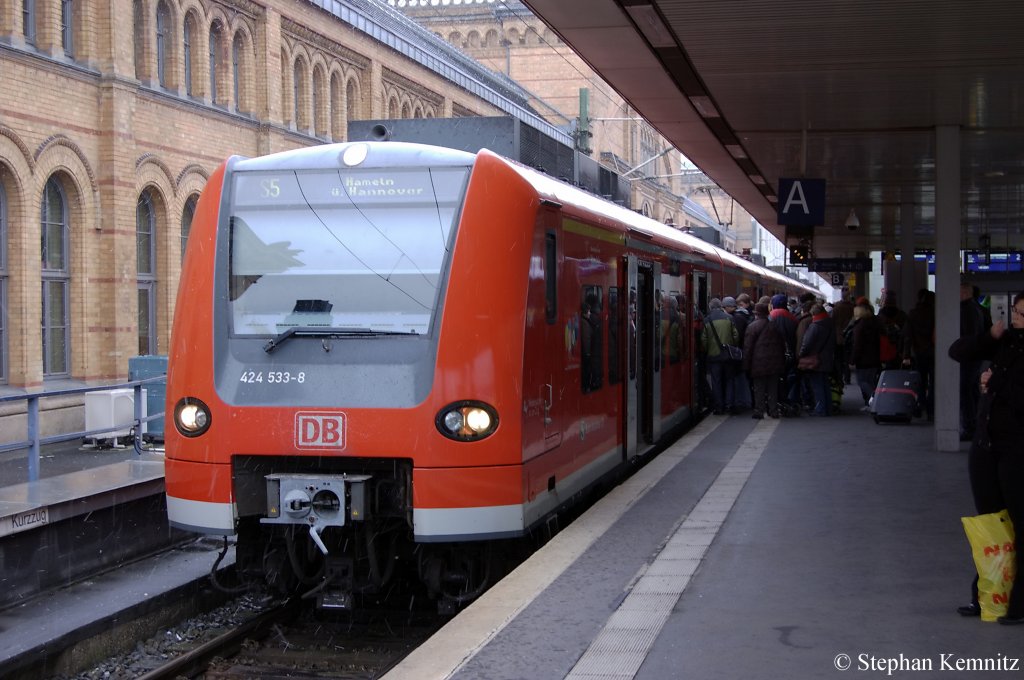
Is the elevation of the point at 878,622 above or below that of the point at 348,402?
below

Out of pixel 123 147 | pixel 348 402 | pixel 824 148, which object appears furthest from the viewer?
pixel 123 147

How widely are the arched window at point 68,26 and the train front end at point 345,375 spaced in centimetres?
1298

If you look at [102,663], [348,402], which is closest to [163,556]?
[102,663]

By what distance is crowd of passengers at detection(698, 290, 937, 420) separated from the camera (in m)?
16.3

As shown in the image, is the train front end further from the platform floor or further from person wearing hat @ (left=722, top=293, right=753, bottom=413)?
person wearing hat @ (left=722, top=293, right=753, bottom=413)

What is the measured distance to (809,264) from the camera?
30.9 metres

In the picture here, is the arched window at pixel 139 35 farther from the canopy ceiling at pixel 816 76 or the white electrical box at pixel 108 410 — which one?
the canopy ceiling at pixel 816 76

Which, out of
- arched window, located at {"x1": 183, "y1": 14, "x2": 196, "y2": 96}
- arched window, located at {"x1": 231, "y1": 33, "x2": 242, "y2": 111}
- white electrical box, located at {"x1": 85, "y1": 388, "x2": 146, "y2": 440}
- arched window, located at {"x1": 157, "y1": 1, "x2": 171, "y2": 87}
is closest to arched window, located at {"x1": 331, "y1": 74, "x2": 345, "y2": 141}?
arched window, located at {"x1": 231, "y1": 33, "x2": 242, "y2": 111}

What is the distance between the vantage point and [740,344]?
682 inches

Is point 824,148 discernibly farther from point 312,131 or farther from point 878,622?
point 312,131

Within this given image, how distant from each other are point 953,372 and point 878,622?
7.24 m

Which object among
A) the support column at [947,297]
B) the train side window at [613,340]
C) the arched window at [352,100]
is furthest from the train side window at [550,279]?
the arched window at [352,100]

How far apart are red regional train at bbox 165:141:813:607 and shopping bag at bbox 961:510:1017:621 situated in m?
2.68

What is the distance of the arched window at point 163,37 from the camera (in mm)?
22016
